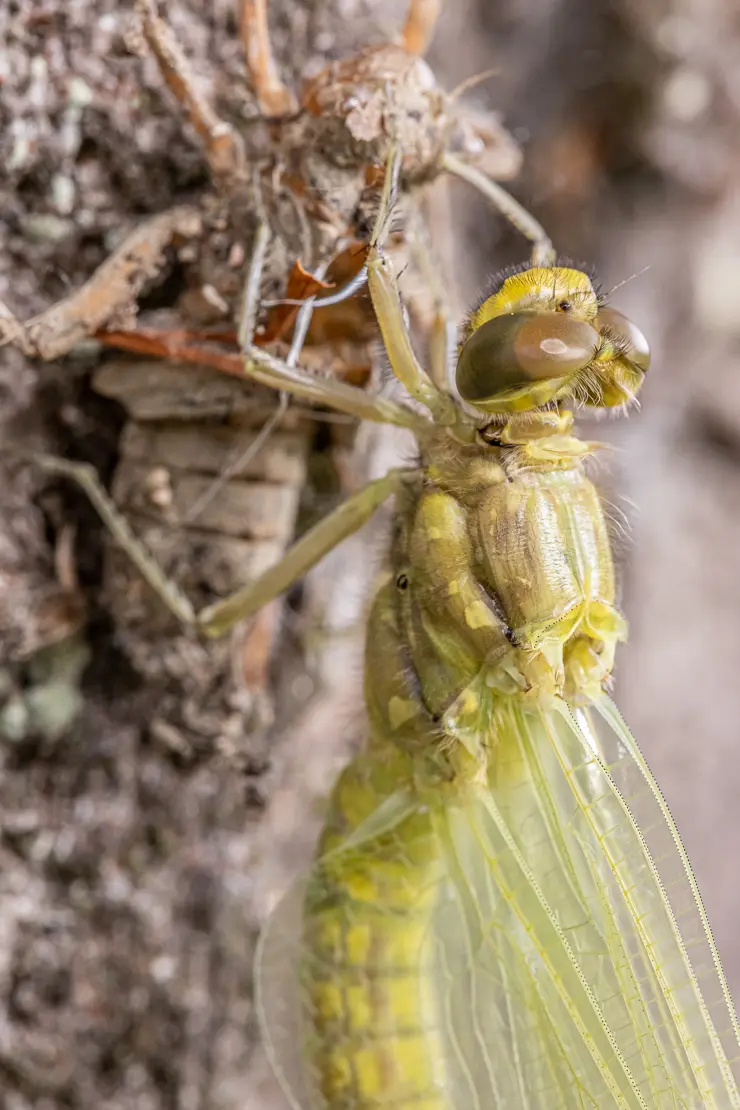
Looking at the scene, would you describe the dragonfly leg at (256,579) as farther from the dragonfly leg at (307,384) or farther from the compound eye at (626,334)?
the compound eye at (626,334)

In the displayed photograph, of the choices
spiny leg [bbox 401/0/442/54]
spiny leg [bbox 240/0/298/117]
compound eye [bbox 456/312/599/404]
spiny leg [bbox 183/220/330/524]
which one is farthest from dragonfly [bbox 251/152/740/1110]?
spiny leg [bbox 401/0/442/54]

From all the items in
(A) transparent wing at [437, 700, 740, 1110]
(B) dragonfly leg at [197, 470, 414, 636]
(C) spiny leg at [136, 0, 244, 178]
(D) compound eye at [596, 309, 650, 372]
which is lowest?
(A) transparent wing at [437, 700, 740, 1110]

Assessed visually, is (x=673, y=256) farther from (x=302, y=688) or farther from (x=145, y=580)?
(x=145, y=580)

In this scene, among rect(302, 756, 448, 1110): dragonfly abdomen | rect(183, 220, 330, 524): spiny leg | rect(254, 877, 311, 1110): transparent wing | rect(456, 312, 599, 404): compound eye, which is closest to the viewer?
rect(456, 312, 599, 404): compound eye

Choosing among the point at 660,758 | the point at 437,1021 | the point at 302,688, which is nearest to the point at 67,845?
the point at 302,688

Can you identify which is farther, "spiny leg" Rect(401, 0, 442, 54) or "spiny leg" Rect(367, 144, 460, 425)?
"spiny leg" Rect(401, 0, 442, 54)

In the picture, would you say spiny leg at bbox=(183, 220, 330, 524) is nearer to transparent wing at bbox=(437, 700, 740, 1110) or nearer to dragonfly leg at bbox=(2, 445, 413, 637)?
dragonfly leg at bbox=(2, 445, 413, 637)
